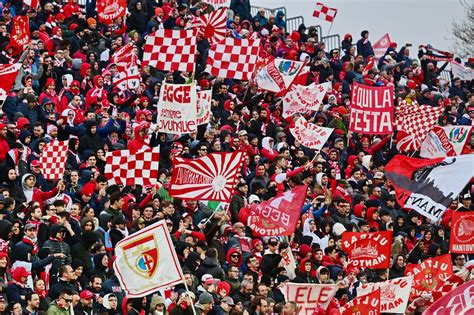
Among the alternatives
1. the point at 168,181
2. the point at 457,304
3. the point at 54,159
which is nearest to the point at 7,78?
the point at 54,159

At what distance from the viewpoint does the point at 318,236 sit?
94.8ft

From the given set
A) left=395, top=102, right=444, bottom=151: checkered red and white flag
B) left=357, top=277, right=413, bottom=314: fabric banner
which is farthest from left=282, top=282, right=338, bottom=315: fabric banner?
left=395, top=102, right=444, bottom=151: checkered red and white flag

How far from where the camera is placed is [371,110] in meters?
33.7

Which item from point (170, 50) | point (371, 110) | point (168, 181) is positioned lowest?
point (168, 181)

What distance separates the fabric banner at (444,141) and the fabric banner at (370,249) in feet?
23.4

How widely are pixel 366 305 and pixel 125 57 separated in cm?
997

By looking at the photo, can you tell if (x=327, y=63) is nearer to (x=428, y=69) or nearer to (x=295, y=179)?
(x=428, y=69)

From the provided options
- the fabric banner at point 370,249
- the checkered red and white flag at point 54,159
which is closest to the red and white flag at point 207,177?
the checkered red and white flag at point 54,159

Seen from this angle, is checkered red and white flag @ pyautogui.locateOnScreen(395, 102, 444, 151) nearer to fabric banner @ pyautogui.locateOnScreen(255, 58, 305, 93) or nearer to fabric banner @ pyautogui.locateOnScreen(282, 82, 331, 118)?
fabric banner @ pyautogui.locateOnScreen(282, 82, 331, 118)

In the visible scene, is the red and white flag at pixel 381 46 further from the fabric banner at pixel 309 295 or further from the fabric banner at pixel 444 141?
the fabric banner at pixel 309 295

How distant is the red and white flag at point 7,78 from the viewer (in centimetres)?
2800

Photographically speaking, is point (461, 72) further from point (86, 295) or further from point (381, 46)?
point (86, 295)

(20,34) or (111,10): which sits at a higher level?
(111,10)

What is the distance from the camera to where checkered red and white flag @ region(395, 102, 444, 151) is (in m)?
34.8
